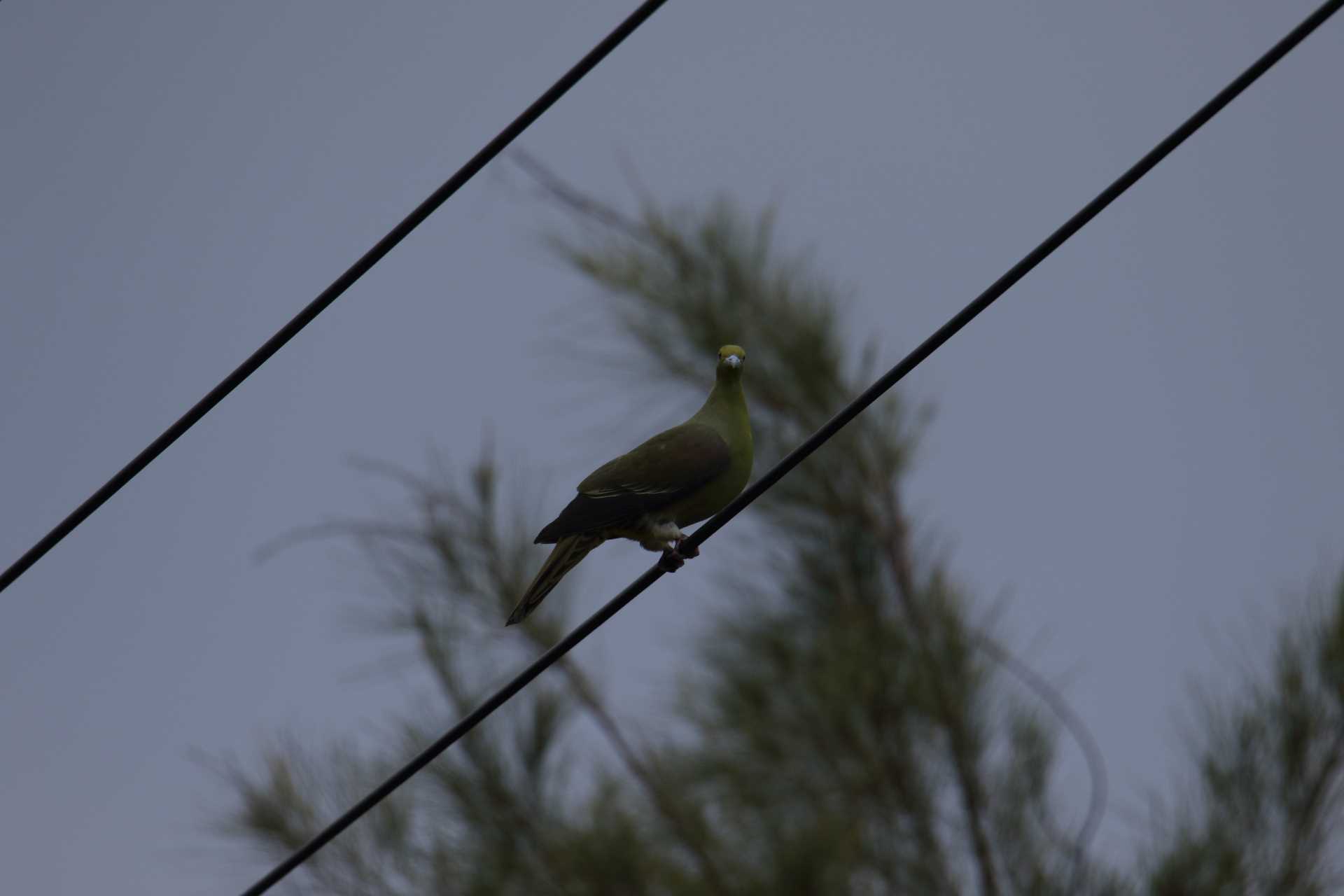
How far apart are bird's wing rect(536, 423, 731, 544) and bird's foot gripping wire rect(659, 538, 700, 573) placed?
203 mm

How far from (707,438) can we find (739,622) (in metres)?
1.94

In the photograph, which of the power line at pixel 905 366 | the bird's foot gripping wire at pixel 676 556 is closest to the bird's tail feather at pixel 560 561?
the bird's foot gripping wire at pixel 676 556

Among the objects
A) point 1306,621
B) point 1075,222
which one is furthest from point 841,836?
point 1075,222

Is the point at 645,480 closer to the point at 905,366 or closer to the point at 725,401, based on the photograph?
the point at 725,401

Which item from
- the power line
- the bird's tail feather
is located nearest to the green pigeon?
the bird's tail feather

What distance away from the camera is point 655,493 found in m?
3.38

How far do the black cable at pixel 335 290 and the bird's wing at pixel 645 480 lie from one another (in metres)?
0.90

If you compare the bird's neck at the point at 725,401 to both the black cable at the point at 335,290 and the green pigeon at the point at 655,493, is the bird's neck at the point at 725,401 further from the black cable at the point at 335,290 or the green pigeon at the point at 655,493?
the black cable at the point at 335,290

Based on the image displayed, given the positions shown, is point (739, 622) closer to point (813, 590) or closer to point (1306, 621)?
point (813, 590)

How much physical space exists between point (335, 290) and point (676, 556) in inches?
36.1

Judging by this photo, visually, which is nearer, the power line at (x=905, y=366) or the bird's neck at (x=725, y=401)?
the power line at (x=905, y=366)

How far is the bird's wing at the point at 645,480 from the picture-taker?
132 inches

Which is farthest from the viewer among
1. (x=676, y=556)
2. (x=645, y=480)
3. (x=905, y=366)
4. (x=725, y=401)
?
(x=725, y=401)

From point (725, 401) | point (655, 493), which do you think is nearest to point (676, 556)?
point (655, 493)
